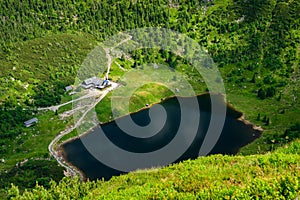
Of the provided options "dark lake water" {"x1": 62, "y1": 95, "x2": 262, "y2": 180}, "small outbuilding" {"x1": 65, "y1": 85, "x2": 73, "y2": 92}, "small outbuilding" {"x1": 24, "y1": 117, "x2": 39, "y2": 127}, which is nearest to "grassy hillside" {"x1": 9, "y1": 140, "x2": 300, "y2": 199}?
"dark lake water" {"x1": 62, "y1": 95, "x2": 262, "y2": 180}

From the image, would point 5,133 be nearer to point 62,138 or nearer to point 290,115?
point 62,138

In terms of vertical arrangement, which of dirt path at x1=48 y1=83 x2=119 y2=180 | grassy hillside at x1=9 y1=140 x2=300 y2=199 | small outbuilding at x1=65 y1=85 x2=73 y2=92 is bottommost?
dirt path at x1=48 y1=83 x2=119 y2=180

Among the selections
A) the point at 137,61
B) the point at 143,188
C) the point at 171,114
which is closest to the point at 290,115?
the point at 171,114

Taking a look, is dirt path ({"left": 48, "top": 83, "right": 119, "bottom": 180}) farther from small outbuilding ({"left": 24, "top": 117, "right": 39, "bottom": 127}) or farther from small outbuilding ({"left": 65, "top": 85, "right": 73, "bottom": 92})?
small outbuilding ({"left": 65, "top": 85, "right": 73, "bottom": 92})

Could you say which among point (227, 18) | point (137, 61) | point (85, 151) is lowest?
point (85, 151)

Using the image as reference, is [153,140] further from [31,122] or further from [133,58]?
[133,58]

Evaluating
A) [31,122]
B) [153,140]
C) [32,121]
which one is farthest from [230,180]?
[32,121]

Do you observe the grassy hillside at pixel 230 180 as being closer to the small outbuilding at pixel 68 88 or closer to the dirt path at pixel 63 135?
the dirt path at pixel 63 135
